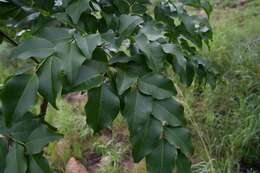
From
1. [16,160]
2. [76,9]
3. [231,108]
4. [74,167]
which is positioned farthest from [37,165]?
[231,108]

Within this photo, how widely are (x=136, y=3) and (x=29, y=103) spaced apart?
0.34 m

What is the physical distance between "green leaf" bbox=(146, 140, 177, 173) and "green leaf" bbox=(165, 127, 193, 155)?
0.05 feet

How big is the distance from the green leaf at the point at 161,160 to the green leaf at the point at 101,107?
8cm

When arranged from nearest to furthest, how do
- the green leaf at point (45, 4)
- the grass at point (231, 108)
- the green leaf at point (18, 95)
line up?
the green leaf at point (18, 95) → the green leaf at point (45, 4) → the grass at point (231, 108)

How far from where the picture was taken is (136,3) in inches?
32.6

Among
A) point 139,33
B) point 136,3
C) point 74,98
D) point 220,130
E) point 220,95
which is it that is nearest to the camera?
point 139,33

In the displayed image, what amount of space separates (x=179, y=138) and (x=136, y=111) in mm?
86

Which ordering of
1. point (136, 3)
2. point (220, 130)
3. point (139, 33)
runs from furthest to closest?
point (220, 130) → point (136, 3) → point (139, 33)

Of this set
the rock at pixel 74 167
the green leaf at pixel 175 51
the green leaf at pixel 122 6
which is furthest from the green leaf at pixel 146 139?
the rock at pixel 74 167

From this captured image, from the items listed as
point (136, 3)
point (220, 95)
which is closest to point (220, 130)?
point (220, 95)

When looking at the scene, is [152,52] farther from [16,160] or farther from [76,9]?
[16,160]

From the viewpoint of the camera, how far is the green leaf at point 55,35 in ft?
2.07

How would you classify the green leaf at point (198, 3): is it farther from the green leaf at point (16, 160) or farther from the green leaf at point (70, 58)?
the green leaf at point (16, 160)

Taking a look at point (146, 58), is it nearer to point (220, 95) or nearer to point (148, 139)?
point (148, 139)
